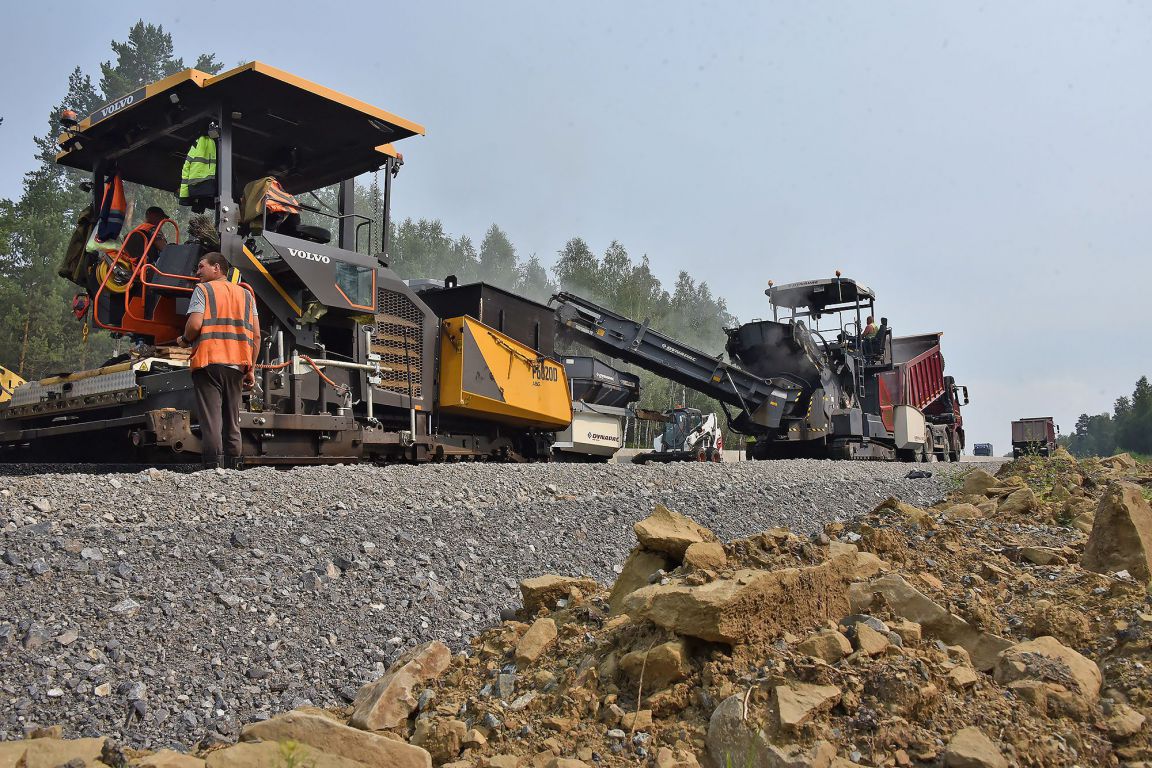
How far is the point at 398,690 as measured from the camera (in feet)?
9.05

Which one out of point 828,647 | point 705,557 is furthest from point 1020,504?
point 828,647

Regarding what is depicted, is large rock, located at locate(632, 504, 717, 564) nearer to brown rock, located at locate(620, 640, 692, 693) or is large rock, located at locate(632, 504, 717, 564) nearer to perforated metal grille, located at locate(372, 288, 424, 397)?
brown rock, located at locate(620, 640, 692, 693)

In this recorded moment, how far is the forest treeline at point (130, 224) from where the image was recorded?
24.8m

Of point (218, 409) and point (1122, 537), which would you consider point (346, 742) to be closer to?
point (1122, 537)

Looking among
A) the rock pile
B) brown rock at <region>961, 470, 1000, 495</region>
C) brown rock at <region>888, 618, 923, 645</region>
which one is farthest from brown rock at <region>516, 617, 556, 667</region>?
brown rock at <region>961, 470, 1000, 495</region>

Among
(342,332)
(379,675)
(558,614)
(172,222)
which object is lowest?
(379,675)

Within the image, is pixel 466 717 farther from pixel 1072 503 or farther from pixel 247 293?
pixel 1072 503

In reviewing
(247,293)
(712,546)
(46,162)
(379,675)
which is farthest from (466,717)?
(46,162)

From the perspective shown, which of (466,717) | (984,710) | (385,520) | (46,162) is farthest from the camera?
(46,162)

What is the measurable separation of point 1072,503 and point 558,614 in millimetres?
4052

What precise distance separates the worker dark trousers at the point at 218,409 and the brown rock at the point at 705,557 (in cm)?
351

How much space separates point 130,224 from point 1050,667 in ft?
23.2

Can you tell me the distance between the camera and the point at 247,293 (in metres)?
5.70

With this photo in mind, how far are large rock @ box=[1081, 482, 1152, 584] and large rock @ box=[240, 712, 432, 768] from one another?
2.83 meters
